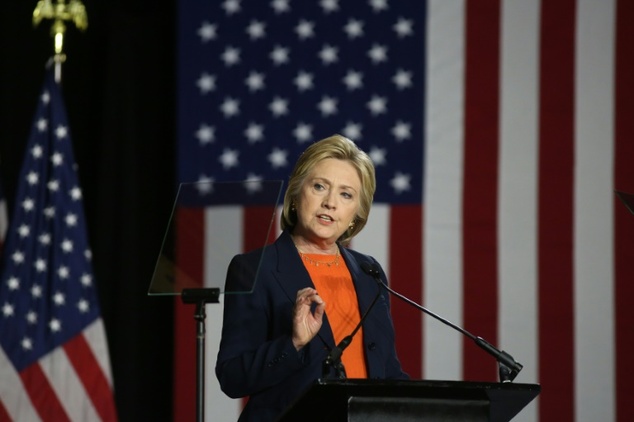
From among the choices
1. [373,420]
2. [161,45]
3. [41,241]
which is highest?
[161,45]

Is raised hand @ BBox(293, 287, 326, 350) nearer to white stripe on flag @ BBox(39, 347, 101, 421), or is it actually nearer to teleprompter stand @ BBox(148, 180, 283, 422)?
teleprompter stand @ BBox(148, 180, 283, 422)

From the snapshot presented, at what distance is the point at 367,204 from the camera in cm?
297

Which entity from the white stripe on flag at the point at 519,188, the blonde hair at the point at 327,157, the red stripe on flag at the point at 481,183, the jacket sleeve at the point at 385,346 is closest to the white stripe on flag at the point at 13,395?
the red stripe on flag at the point at 481,183

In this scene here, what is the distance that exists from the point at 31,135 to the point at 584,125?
2.44 metres

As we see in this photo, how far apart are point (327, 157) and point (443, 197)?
87.0 inches

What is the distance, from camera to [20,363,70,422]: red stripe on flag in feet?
15.5

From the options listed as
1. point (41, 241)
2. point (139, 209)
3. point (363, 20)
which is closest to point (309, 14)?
point (363, 20)

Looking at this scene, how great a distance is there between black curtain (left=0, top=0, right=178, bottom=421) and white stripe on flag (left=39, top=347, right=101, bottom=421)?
1.11ft

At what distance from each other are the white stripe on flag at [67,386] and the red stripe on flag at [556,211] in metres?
1.95

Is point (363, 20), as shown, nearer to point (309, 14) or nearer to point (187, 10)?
point (309, 14)


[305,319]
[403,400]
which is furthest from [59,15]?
[403,400]

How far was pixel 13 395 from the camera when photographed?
4.70m
